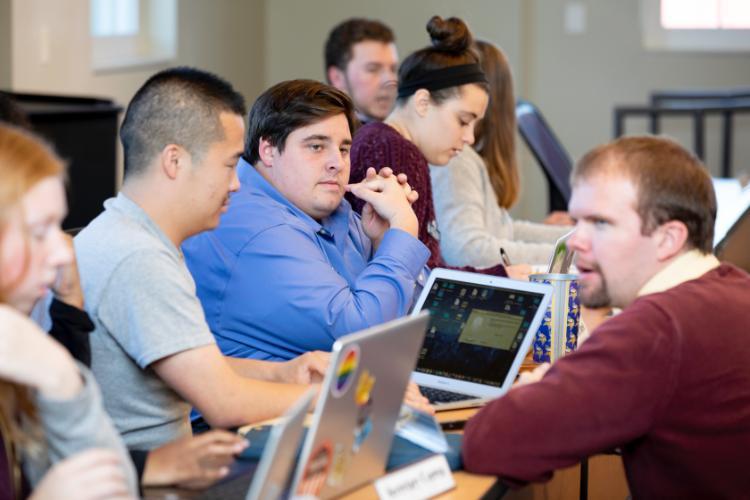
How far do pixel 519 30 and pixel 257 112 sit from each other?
4865 millimetres

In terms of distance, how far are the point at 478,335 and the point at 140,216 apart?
621 millimetres

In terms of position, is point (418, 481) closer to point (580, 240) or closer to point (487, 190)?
point (580, 240)

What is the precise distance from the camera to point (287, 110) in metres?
2.30

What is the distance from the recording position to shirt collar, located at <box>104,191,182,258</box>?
5.96ft

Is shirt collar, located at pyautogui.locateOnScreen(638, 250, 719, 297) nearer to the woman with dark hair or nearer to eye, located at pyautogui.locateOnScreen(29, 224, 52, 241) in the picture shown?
eye, located at pyautogui.locateOnScreen(29, 224, 52, 241)

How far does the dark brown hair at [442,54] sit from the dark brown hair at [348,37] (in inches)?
58.9

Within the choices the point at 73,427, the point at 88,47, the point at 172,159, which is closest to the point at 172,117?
the point at 172,159

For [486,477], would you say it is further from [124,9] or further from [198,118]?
[124,9]

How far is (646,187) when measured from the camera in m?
1.73

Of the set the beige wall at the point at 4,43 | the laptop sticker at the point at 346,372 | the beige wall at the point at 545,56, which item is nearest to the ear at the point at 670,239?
the laptop sticker at the point at 346,372

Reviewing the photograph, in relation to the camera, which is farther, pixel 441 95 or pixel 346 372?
pixel 441 95

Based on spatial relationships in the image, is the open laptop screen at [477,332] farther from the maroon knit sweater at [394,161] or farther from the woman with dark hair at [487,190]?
the woman with dark hair at [487,190]

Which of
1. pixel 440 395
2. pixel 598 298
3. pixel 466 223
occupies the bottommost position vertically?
pixel 440 395

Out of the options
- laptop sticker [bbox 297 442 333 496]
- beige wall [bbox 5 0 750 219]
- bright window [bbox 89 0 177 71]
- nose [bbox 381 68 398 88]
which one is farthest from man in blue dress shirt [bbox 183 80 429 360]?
beige wall [bbox 5 0 750 219]
